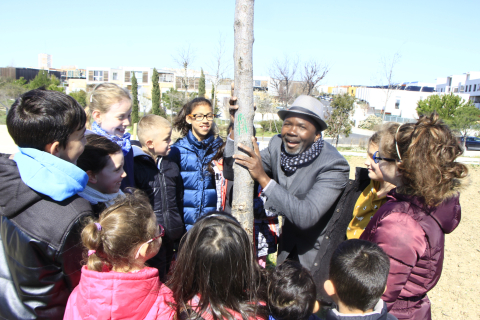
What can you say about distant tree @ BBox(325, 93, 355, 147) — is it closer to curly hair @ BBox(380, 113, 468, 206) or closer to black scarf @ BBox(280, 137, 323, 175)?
black scarf @ BBox(280, 137, 323, 175)

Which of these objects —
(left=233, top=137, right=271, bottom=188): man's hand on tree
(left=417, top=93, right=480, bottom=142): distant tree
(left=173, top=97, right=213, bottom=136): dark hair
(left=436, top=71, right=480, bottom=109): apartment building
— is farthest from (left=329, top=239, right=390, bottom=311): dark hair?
(left=436, top=71, right=480, bottom=109): apartment building

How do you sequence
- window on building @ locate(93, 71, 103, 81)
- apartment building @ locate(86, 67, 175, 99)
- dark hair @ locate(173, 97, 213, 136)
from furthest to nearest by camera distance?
window on building @ locate(93, 71, 103, 81) → apartment building @ locate(86, 67, 175, 99) → dark hair @ locate(173, 97, 213, 136)

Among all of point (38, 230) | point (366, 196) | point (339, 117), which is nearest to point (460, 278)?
point (366, 196)

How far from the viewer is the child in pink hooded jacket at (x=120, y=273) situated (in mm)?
1448

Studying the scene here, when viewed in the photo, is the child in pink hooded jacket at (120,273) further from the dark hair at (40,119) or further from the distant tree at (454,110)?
the distant tree at (454,110)

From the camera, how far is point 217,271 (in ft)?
4.73

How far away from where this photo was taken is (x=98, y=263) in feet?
4.90

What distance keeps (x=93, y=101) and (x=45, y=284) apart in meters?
1.58

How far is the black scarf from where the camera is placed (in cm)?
248

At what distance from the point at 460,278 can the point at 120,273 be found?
4.64m

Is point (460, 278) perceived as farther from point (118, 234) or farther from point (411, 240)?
point (118, 234)

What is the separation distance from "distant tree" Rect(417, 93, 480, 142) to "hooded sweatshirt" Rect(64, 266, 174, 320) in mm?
25570

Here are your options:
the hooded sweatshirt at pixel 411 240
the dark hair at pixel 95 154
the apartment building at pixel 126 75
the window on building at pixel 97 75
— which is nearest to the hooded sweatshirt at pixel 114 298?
the dark hair at pixel 95 154

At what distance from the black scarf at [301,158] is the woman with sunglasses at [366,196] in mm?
390
